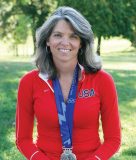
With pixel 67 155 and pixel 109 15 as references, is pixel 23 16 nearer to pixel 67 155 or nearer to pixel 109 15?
pixel 109 15

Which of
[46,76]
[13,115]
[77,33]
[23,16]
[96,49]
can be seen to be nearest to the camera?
[77,33]

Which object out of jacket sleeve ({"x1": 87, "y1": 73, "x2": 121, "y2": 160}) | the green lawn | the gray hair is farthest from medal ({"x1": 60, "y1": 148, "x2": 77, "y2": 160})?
the green lawn

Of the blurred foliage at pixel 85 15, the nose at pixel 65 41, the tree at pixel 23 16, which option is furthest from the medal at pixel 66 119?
the tree at pixel 23 16

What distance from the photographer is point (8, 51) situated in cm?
6512

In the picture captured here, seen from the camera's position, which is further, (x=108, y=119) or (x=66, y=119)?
(x=108, y=119)

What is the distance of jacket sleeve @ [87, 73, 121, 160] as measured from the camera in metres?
3.85

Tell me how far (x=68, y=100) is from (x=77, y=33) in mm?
540

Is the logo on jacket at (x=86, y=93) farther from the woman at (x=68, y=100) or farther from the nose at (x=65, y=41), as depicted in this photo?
the nose at (x=65, y=41)

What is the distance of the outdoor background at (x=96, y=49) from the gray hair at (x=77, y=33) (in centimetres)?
19

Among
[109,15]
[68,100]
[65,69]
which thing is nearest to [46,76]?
[65,69]

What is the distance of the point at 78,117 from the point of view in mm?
3764

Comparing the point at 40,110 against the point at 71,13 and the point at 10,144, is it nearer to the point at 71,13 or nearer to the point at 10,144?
the point at 71,13

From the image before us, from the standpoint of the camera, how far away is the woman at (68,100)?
12.4 feet

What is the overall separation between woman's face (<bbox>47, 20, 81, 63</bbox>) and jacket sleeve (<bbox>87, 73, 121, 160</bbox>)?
325 mm
